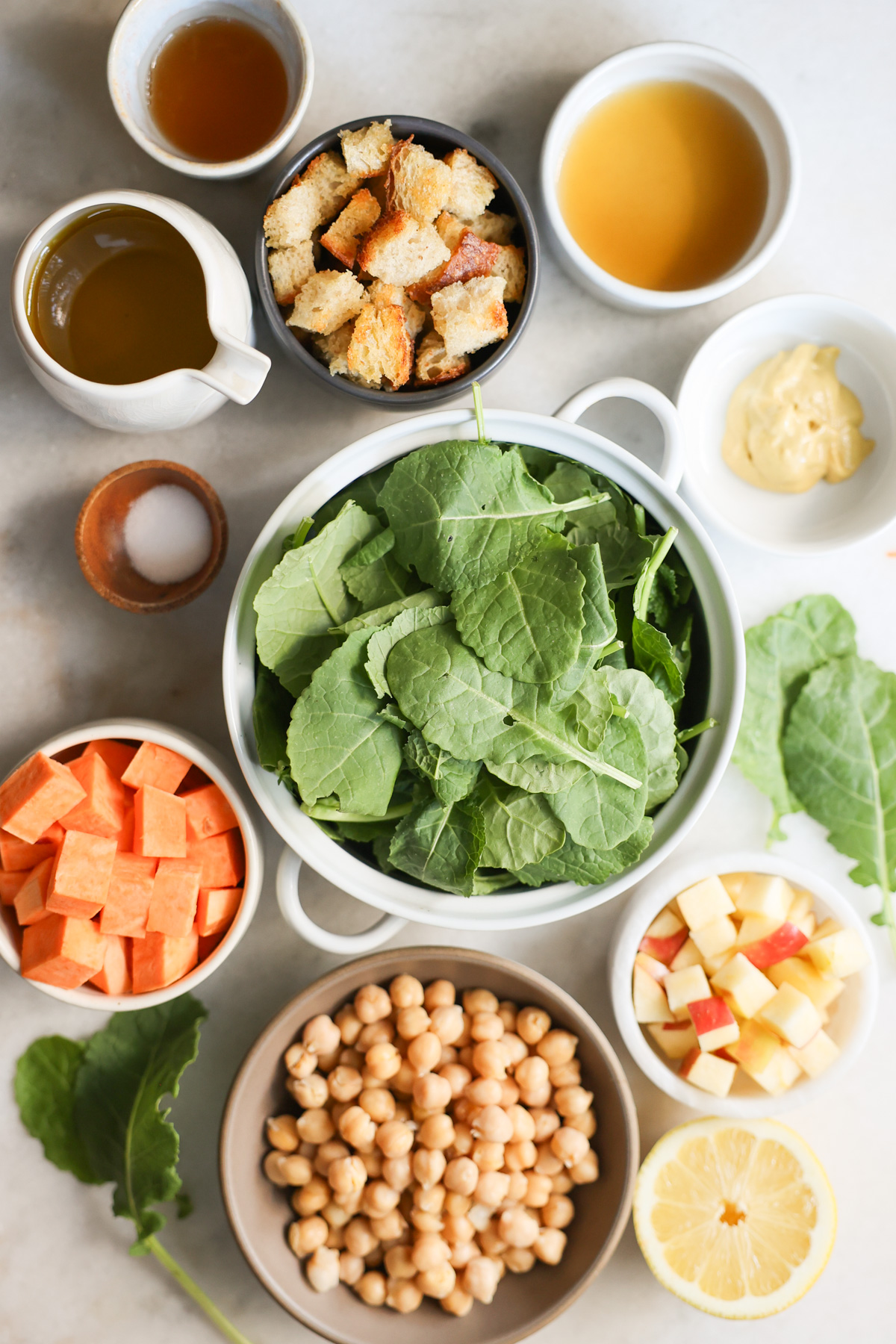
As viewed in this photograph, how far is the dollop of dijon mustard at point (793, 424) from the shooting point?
146 centimetres

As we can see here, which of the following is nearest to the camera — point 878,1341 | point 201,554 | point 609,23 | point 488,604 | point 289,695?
point 488,604

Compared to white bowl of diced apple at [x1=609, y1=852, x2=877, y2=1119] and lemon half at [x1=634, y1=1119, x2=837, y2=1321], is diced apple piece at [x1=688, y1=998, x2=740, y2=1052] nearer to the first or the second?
white bowl of diced apple at [x1=609, y1=852, x2=877, y2=1119]

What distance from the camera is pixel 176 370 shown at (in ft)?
4.08

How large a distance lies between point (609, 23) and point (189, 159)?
0.73 metres

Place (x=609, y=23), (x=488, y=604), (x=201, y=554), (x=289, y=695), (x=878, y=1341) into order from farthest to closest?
(x=878, y=1341), (x=609, y=23), (x=201, y=554), (x=289, y=695), (x=488, y=604)

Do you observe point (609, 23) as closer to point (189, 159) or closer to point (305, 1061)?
point (189, 159)

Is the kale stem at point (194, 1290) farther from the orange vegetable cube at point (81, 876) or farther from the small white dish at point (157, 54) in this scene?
the small white dish at point (157, 54)

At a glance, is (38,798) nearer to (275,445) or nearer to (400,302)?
(275,445)

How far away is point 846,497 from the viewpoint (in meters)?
1.54

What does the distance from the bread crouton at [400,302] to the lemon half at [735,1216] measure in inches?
51.6

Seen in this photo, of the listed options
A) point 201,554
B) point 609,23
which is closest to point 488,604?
point 201,554

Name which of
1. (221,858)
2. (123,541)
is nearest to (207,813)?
(221,858)

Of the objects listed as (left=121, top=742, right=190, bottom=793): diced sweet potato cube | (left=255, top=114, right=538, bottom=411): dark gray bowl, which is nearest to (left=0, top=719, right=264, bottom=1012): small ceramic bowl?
(left=121, top=742, right=190, bottom=793): diced sweet potato cube

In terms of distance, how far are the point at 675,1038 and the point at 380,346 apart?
3.83 ft
